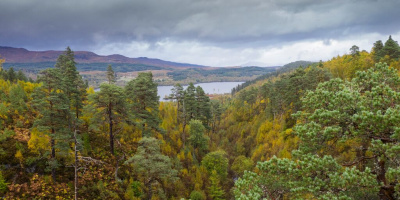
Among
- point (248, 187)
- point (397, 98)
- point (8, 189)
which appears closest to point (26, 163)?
point (8, 189)

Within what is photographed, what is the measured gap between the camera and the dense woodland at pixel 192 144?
721 centimetres

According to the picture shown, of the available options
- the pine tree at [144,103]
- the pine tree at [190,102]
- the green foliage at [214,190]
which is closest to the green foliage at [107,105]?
the pine tree at [144,103]

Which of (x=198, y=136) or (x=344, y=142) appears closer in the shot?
(x=344, y=142)

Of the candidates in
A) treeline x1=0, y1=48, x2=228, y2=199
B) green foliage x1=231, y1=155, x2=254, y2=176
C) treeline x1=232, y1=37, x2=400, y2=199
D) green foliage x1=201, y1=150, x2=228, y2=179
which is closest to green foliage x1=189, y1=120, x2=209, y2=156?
treeline x1=0, y1=48, x2=228, y2=199

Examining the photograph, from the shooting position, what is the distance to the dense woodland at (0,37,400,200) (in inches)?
284

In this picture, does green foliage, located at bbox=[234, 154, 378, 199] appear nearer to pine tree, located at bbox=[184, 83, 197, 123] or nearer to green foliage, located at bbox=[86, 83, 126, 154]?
green foliage, located at bbox=[86, 83, 126, 154]

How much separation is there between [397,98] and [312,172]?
381cm

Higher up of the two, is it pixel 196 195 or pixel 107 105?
pixel 107 105

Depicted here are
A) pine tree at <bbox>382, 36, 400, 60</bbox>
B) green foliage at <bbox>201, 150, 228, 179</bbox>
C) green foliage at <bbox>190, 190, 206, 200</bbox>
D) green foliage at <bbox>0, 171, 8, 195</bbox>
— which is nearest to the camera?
green foliage at <bbox>0, 171, 8, 195</bbox>

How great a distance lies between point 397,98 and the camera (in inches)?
279

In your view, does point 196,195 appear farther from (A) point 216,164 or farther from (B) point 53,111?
(B) point 53,111

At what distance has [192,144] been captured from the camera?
33.8 metres

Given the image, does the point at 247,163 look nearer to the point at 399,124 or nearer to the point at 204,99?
the point at 204,99

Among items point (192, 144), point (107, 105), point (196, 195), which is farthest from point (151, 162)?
point (192, 144)
